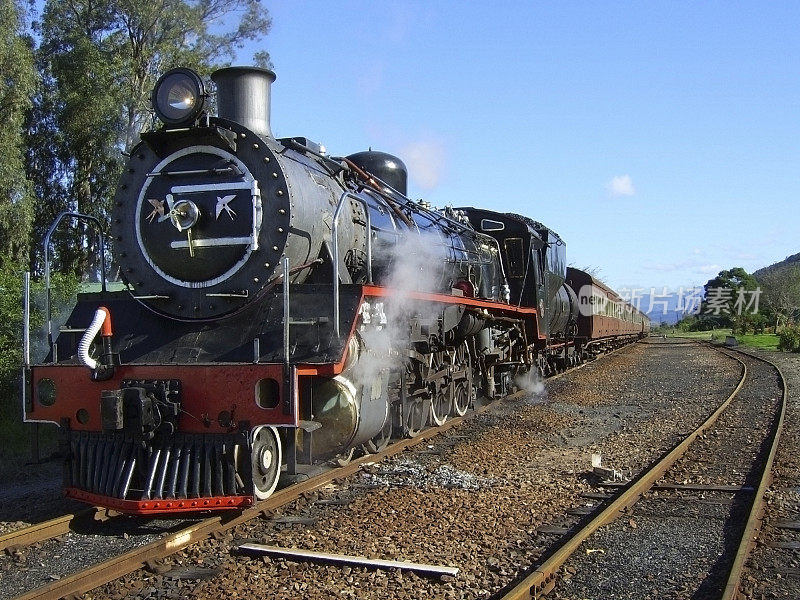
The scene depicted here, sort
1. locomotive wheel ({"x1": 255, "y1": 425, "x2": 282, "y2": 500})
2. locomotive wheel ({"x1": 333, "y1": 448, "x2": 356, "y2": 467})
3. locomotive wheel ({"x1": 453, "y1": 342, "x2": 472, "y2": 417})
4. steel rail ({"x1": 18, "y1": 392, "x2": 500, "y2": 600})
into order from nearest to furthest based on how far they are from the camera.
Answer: steel rail ({"x1": 18, "y1": 392, "x2": 500, "y2": 600}) < locomotive wheel ({"x1": 255, "y1": 425, "x2": 282, "y2": 500}) < locomotive wheel ({"x1": 333, "y1": 448, "x2": 356, "y2": 467}) < locomotive wheel ({"x1": 453, "y1": 342, "x2": 472, "y2": 417})

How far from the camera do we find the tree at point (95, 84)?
22.8 meters

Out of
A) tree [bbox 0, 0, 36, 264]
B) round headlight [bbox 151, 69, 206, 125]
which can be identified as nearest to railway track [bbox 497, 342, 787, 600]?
round headlight [bbox 151, 69, 206, 125]

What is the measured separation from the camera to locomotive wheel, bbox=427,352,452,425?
9.12 meters

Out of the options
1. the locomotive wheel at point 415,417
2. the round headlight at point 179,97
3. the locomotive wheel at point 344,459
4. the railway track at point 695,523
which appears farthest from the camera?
the locomotive wheel at point 415,417

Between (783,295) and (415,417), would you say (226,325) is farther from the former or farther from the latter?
(783,295)

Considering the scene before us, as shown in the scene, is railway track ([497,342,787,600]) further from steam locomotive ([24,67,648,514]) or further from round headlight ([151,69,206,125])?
round headlight ([151,69,206,125])

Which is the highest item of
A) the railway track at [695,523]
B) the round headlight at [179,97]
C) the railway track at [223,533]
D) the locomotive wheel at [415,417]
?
the round headlight at [179,97]

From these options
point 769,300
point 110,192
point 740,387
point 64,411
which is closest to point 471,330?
point 64,411

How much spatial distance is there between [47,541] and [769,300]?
2840 inches

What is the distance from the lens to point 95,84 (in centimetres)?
2289

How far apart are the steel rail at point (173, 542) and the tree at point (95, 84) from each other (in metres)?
17.5

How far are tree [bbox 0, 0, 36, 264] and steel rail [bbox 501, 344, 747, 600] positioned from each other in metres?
17.0

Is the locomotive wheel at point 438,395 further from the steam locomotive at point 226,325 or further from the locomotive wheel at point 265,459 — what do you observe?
the locomotive wheel at point 265,459

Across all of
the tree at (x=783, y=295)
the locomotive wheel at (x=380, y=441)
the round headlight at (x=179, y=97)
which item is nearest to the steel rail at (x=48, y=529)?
the locomotive wheel at (x=380, y=441)
